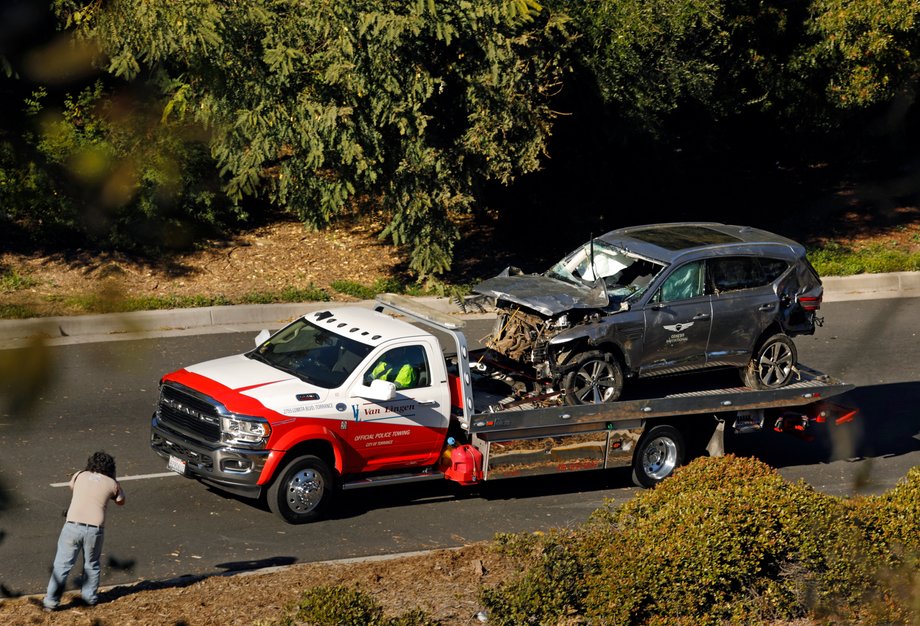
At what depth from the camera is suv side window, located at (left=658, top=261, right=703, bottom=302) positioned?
37.9 ft

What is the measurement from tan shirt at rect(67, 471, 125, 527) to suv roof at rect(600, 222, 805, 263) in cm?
613

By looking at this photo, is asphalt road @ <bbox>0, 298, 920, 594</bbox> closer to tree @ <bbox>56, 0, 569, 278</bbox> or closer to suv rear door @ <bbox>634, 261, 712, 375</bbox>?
suv rear door @ <bbox>634, 261, 712, 375</bbox>

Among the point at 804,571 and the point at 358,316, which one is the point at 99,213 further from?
the point at 358,316

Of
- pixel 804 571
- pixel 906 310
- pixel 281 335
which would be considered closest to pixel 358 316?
pixel 281 335

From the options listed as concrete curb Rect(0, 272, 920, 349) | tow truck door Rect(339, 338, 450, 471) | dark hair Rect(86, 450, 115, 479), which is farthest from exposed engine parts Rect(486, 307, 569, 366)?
dark hair Rect(86, 450, 115, 479)

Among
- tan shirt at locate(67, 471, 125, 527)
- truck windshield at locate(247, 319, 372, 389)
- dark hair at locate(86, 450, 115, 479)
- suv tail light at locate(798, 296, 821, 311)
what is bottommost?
tan shirt at locate(67, 471, 125, 527)

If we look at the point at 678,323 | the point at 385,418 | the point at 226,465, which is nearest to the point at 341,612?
the point at 226,465

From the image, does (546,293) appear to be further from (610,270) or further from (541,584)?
(541,584)

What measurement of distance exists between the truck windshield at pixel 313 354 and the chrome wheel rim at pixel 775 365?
4.49 m

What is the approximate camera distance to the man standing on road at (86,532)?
→ 7914 mm

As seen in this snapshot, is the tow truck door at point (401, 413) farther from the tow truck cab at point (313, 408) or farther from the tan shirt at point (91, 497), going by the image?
the tan shirt at point (91, 497)

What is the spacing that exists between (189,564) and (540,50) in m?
10.9

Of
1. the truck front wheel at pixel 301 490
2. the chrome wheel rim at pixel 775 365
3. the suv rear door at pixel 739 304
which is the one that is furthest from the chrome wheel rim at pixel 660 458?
the truck front wheel at pixel 301 490

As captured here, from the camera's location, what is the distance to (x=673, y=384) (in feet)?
40.2
